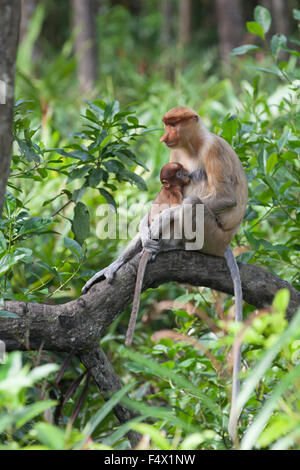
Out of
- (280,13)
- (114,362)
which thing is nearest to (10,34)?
(114,362)

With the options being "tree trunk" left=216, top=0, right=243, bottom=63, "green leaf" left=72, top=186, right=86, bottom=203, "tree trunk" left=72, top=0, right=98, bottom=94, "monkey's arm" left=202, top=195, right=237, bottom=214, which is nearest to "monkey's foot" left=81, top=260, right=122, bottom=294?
"green leaf" left=72, top=186, right=86, bottom=203

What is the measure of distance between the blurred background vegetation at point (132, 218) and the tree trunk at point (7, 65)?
20.6 inches

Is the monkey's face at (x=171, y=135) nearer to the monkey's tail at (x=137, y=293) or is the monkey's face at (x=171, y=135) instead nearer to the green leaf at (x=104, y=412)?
the monkey's tail at (x=137, y=293)

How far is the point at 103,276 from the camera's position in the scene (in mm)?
2309

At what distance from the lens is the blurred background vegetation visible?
5.75ft

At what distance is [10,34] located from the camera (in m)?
1.47

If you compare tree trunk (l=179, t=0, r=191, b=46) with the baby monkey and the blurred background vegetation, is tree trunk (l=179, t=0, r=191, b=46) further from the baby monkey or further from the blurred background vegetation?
the baby monkey

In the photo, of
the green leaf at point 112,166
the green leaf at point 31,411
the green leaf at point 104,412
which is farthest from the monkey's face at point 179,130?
the green leaf at point 31,411

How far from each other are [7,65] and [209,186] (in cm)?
132

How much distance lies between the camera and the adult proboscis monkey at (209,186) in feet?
8.23

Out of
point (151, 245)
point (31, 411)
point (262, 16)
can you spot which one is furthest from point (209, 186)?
point (31, 411)

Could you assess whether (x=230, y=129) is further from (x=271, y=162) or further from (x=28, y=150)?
(x=28, y=150)

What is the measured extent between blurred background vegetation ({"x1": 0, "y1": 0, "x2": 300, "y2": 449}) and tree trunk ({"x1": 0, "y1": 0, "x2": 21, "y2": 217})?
52cm
